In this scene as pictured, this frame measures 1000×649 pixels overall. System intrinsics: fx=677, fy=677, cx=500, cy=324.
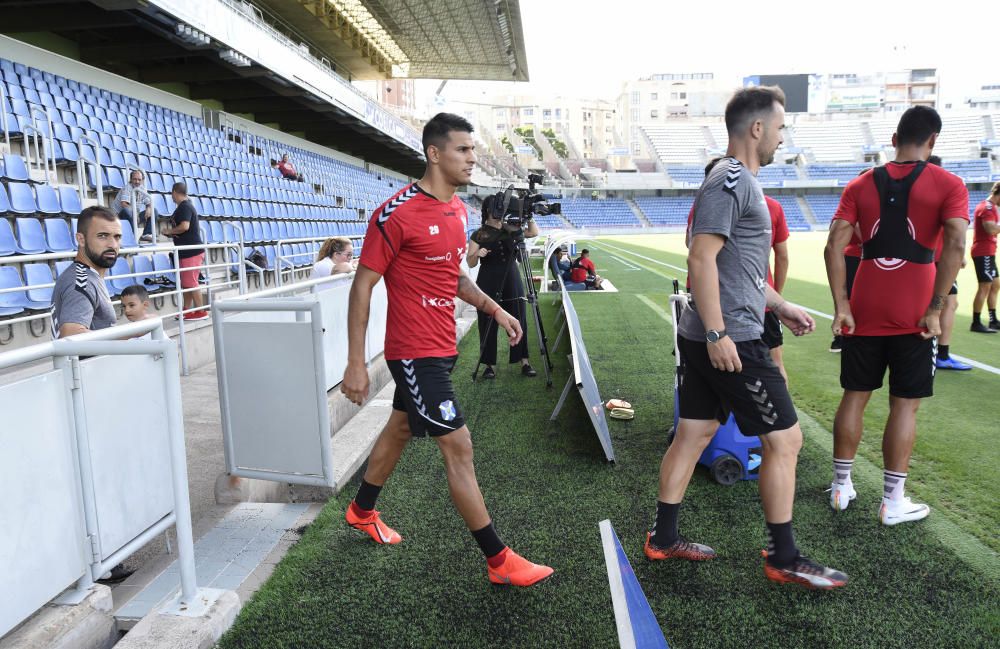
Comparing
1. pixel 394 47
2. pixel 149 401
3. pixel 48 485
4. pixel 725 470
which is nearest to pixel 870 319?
pixel 725 470

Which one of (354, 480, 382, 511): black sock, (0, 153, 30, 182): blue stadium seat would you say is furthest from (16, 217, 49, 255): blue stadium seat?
(354, 480, 382, 511): black sock

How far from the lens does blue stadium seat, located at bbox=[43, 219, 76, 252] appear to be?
736 cm

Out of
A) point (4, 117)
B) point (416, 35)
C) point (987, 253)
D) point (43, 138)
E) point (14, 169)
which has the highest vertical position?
point (416, 35)

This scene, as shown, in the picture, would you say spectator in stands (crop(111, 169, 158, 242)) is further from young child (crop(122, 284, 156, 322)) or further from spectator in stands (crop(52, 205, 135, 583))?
spectator in stands (crop(52, 205, 135, 583))

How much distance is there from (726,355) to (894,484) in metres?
1.29

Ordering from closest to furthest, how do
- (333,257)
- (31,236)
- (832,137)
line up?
(333,257) → (31,236) → (832,137)

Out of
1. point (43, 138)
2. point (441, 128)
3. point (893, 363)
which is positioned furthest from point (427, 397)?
point (43, 138)

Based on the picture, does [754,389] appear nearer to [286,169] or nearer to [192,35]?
[192,35]

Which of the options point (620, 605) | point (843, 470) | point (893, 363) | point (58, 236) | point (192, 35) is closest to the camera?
point (620, 605)

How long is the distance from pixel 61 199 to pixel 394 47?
2688cm

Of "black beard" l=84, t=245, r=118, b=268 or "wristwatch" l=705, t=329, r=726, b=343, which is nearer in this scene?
"wristwatch" l=705, t=329, r=726, b=343

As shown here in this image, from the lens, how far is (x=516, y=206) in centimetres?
506

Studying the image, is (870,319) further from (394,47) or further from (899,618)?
(394,47)

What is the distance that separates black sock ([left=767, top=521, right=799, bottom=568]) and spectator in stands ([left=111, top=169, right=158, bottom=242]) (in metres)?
8.04
